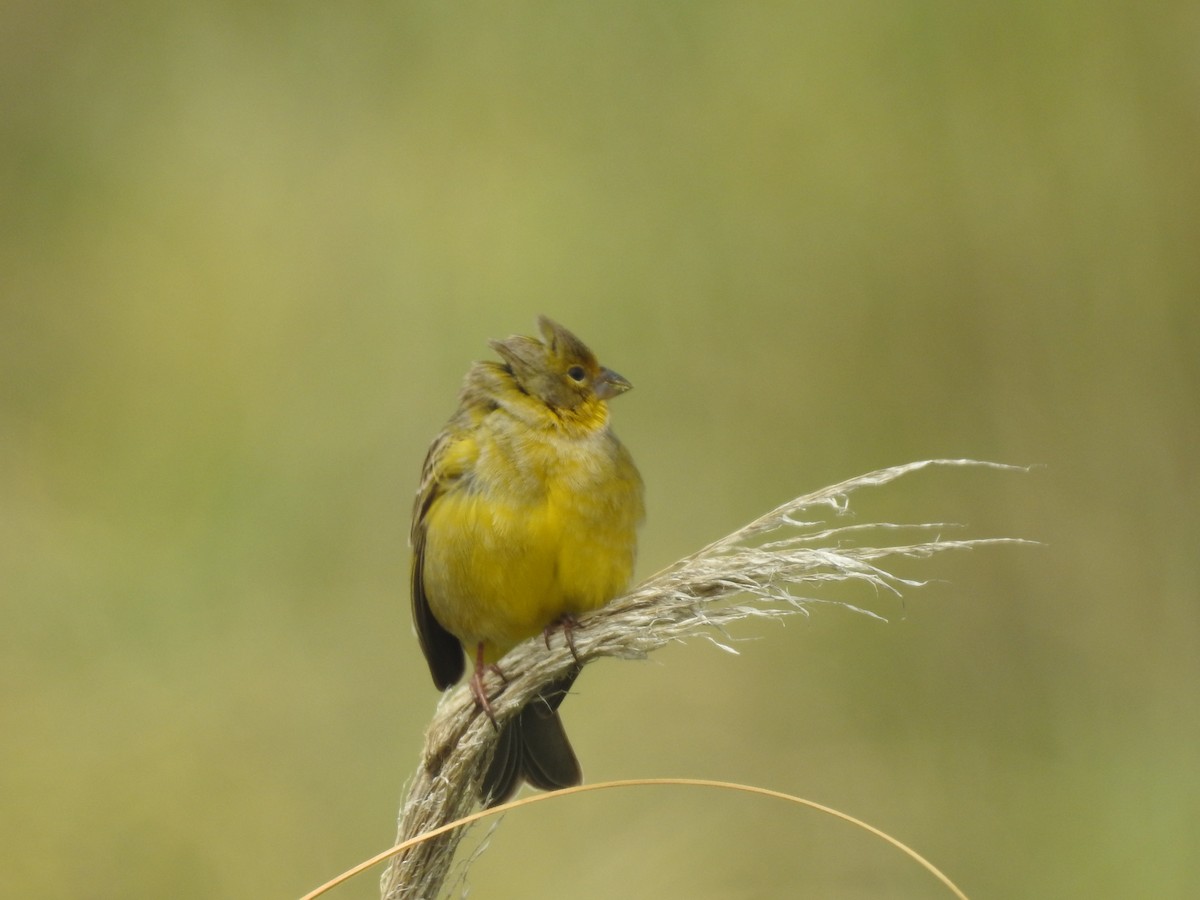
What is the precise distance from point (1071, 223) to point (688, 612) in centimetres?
257

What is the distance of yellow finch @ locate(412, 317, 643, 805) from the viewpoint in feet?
10.8

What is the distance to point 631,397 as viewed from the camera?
478 cm

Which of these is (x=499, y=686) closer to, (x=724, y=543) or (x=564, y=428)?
(x=724, y=543)

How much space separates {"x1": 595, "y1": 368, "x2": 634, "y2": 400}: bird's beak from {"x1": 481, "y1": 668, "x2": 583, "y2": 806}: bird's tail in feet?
2.80

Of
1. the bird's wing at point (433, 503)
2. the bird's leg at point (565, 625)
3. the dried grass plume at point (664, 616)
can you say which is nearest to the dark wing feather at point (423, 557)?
the bird's wing at point (433, 503)

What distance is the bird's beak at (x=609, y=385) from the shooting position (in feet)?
11.9

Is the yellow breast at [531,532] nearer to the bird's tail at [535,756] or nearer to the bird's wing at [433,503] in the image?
the bird's wing at [433,503]

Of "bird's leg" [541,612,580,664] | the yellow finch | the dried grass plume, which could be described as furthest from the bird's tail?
the dried grass plume

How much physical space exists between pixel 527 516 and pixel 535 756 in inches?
24.0

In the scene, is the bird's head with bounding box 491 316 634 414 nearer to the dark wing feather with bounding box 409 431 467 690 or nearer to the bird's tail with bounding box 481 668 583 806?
the dark wing feather with bounding box 409 431 467 690

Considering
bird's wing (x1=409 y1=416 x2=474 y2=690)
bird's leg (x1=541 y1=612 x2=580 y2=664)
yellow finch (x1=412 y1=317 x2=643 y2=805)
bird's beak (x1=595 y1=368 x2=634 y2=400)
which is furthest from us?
bird's beak (x1=595 y1=368 x2=634 y2=400)

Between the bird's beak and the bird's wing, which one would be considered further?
the bird's beak

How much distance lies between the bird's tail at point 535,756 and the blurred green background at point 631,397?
28.8 inches

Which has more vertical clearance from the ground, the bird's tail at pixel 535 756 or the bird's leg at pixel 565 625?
the bird's leg at pixel 565 625
